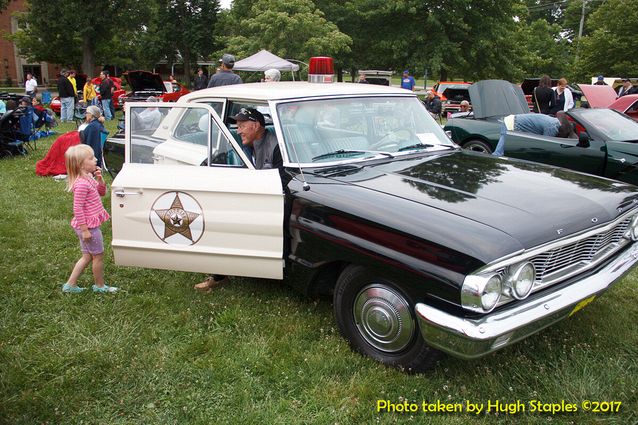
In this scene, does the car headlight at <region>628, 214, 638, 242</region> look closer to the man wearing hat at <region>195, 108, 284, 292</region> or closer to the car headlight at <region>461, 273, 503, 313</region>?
the car headlight at <region>461, 273, 503, 313</region>

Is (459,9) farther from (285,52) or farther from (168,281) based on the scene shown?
(168,281)

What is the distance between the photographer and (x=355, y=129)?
412cm

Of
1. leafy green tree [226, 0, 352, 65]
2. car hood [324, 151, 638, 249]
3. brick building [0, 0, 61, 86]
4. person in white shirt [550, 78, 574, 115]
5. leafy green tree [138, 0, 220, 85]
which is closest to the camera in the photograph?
car hood [324, 151, 638, 249]

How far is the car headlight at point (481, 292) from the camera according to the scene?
2.61 m

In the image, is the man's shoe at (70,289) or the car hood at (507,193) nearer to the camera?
the car hood at (507,193)

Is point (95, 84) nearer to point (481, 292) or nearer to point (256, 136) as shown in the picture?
point (256, 136)

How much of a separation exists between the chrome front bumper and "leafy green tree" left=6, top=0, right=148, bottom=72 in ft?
115

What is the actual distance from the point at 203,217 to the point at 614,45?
113ft

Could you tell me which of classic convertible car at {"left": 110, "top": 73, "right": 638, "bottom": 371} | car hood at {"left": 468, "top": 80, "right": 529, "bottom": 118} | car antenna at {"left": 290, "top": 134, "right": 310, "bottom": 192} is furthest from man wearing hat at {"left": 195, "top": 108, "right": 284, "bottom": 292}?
car hood at {"left": 468, "top": 80, "right": 529, "bottom": 118}

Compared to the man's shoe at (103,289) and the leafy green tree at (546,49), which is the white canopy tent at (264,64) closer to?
the man's shoe at (103,289)

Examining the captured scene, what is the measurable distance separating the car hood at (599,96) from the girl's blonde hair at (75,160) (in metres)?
12.0

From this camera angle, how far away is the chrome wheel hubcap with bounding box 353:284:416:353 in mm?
3072

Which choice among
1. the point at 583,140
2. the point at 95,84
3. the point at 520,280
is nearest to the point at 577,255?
the point at 520,280

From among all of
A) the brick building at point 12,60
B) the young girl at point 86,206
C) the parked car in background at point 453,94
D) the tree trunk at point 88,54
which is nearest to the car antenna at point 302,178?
the young girl at point 86,206
